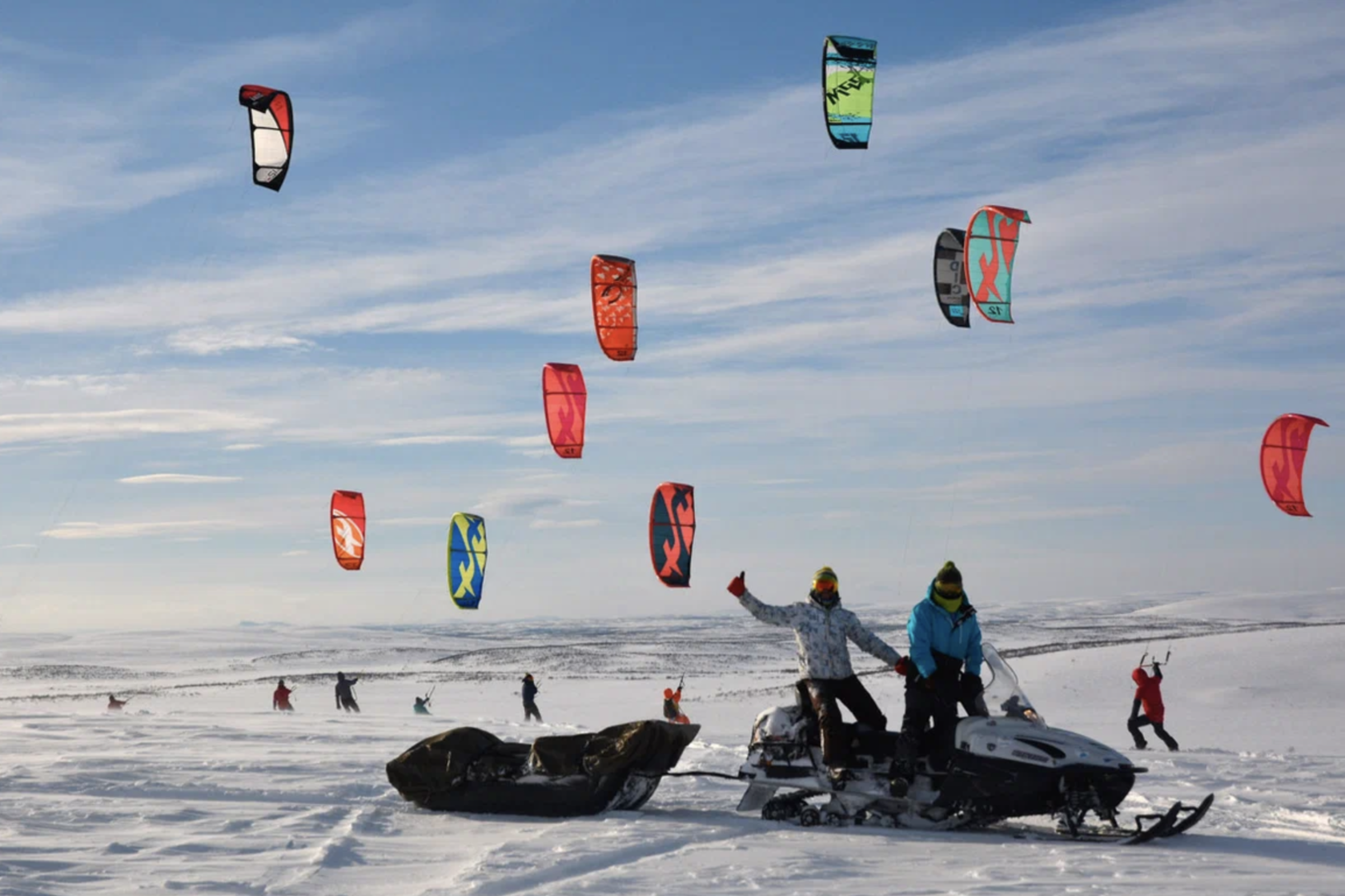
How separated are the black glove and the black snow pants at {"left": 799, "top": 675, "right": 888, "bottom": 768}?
0.56 metres

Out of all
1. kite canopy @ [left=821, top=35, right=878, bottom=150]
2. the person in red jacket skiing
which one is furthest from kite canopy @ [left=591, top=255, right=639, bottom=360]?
the person in red jacket skiing

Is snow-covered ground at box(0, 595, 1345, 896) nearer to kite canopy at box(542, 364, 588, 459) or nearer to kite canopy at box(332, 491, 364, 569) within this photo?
kite canopy at box(542, 364, 588, 459)

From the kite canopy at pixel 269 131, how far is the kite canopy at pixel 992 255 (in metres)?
10.3

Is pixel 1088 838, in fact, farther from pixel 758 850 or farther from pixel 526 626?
pixel 526 626

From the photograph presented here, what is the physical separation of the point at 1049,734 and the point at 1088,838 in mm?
612

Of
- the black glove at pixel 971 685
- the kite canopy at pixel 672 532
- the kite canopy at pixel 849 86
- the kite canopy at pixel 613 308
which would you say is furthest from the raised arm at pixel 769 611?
the kite canopy at pixel 672 532

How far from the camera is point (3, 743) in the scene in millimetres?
13172

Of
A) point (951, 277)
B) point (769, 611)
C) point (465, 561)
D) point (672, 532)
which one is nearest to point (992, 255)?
point (951, 277)

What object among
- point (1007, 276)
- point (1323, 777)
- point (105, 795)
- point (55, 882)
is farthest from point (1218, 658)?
point (55, 882)

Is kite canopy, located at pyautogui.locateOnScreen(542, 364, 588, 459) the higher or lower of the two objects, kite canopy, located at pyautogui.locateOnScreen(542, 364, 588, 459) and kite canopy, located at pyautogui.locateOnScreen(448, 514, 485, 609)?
the higher

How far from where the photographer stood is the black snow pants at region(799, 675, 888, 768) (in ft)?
28.1

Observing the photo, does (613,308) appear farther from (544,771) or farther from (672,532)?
(544,771)

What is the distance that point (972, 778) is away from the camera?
8078 mm

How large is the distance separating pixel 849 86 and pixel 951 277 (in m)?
4.60
